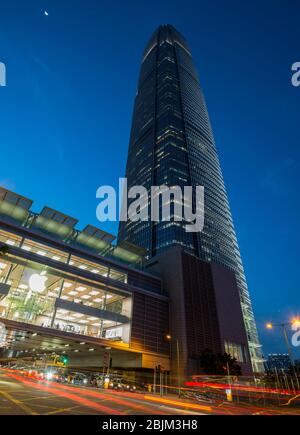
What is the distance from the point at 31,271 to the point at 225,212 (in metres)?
128

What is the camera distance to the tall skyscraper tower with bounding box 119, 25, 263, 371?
408 ft

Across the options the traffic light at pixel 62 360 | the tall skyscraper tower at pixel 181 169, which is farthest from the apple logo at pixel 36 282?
the tall skyscraper tower at pixel 181 169

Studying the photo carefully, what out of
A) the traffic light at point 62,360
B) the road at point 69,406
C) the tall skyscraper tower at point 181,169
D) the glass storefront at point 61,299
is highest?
the tall skyscraper tower at point 181,169

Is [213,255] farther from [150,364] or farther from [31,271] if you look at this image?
[31,271]

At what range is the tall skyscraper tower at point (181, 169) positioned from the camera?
124312 millimetres

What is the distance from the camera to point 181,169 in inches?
5261

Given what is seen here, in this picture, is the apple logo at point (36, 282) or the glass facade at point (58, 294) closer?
the glass facade at point (58, 294)

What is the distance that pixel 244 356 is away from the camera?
208ft

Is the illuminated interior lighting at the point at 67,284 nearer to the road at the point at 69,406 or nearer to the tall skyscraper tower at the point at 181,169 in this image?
the road at the point at 69,406

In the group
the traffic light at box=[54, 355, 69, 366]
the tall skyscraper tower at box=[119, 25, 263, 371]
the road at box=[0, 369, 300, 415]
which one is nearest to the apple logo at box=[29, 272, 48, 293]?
the traffic light at box=[54, 355, 69, 366]

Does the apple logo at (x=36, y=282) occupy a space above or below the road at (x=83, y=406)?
above

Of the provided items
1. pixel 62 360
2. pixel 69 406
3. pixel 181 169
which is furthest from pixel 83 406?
pixel 181 169
